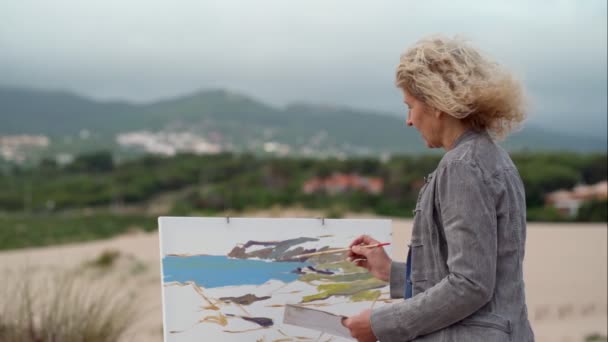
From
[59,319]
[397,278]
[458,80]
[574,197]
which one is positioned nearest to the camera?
[458,80]

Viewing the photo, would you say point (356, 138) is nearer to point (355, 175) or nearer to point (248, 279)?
point (355, 175)

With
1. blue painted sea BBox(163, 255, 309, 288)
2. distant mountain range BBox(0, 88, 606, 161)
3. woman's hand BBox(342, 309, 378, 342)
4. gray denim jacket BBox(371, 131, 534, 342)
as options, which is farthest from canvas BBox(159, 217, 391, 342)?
distant mountain range BBox(0, 88, 606, 161)

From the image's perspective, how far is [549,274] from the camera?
52.3ft

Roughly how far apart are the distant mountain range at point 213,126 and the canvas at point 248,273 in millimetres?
48051

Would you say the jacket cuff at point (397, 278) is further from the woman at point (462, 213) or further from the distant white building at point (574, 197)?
the distant white building at point (574, 197)

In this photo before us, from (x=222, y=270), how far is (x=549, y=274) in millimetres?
14133

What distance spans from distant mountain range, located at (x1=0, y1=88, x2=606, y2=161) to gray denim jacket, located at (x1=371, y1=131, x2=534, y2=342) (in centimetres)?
4890

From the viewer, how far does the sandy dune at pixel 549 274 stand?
30.2 ft

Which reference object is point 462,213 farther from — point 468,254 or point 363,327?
point 363,327

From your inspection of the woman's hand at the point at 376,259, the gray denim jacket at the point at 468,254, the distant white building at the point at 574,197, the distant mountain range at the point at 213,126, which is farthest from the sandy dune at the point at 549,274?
the distant mountain range at the point at 213,126

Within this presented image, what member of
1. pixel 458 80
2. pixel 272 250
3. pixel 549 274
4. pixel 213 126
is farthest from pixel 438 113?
pixel 213 126

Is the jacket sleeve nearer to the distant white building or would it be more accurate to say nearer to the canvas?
the canvas

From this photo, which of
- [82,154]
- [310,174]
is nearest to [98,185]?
[82,154]

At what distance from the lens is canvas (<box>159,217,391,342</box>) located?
2.70 meters
